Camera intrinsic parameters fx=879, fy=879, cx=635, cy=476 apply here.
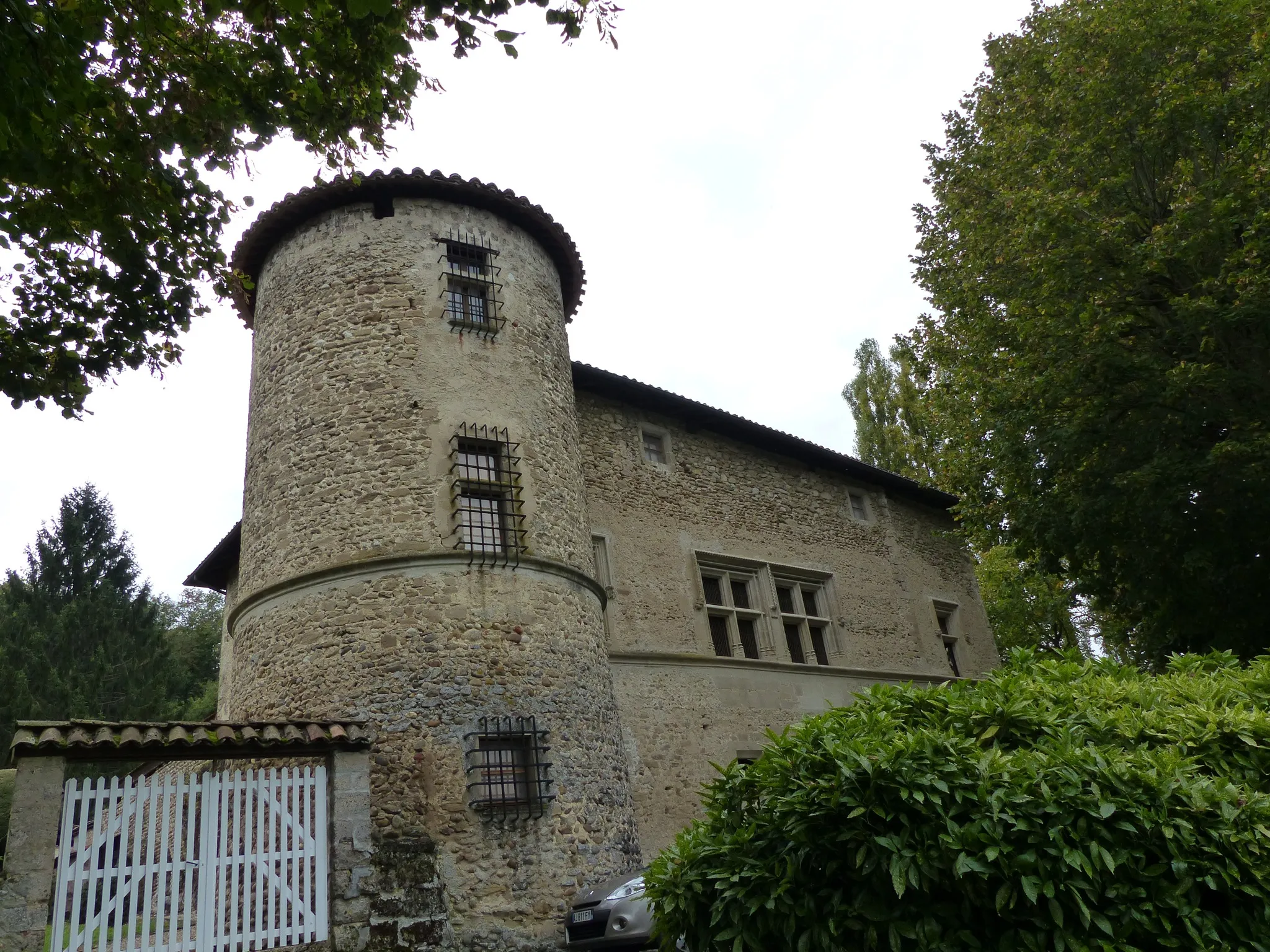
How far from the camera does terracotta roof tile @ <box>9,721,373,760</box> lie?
6875 millimetres

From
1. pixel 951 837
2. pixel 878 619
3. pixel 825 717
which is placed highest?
pixel 878 619

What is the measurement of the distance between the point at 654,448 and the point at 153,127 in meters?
10.2

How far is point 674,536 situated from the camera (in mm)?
15070

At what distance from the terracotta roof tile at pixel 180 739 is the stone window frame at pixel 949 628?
1491 centimetres

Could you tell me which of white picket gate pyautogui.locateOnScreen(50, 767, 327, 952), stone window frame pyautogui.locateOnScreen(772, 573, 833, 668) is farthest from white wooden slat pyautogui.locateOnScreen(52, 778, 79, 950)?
stone window frame pyautogui.locateOnScreen(772, 573, 833, 668)

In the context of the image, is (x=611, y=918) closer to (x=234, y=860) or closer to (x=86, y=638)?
(x=234, y=860)

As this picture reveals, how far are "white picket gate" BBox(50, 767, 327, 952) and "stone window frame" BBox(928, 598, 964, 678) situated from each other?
15.2 m

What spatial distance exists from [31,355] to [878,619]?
15.4 m

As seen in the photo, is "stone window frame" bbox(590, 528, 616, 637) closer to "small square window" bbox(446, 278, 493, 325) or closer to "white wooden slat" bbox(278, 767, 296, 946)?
"small square window" bbox(446, 278, 493, 325)

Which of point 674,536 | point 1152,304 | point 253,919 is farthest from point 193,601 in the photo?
point 1152,304

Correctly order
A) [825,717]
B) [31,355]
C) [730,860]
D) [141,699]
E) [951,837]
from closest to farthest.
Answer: [951,837] < [730,860] < [825,717] < [31,355] < [141,699]

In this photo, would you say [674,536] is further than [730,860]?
Yes

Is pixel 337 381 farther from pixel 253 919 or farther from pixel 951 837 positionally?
pixel 951 837

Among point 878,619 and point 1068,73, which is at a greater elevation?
point 1068,73
